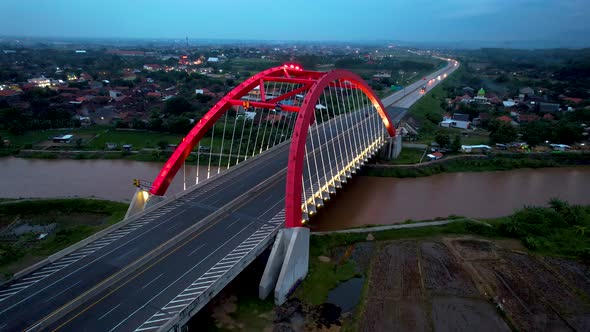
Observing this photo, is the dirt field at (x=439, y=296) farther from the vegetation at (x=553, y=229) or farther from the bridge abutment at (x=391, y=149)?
the bridge abutment at (x=391, y=149)

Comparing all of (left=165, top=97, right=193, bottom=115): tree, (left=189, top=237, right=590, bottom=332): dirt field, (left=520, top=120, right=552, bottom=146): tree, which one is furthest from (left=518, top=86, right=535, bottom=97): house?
(left=165, top=97, right=193, bottom=115): tree

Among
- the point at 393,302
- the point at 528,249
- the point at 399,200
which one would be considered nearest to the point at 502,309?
the point at 393,302

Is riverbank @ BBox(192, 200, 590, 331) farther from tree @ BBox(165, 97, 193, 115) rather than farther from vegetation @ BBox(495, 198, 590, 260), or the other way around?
tree @ BBox(165, 97, 193, 115)

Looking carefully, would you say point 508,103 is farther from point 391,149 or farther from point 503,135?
point 391,149

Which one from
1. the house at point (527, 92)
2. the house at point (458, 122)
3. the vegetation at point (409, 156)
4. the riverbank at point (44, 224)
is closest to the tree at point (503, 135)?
the house at point (458, 122)

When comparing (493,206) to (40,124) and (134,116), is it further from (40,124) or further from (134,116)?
(40,124)

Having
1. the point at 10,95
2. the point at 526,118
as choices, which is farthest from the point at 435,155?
the point at 10,95
